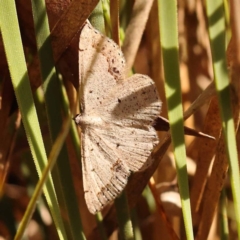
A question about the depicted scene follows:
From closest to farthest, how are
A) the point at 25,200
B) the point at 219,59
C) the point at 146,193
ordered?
the point at 219,59 < the point at 146,193 < the point at 25,200

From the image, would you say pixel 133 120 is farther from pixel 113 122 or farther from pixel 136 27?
pixel 136 27

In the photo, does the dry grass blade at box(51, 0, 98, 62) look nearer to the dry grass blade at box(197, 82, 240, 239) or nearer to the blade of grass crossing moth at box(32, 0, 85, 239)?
the blade of grass crossing moth at box(32, 0, 85, 239)

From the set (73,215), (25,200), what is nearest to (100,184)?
(73,215)

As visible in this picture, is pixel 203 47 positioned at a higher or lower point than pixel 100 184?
higher

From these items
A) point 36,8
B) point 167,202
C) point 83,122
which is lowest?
point 167,202

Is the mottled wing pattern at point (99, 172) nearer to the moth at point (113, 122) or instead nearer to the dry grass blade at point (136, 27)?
the moth at point (113, 122)

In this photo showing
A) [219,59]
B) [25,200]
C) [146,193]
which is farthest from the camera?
[25,200]

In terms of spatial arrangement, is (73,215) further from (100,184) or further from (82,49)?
(82,49)
